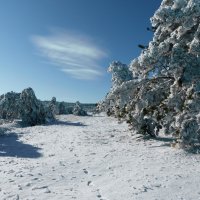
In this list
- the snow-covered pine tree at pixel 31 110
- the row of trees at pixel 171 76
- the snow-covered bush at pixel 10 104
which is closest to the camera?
the row of trees at pixel 171 76

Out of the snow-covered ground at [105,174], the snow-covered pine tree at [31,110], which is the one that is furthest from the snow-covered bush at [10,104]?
the snow-covered ground at [105,174]

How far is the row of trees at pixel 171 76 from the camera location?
1598cm

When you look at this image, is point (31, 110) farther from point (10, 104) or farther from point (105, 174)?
point (105, 174)

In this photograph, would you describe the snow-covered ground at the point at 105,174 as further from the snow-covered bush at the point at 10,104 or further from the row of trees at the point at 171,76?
the snow-covered bush at the point at 10,104

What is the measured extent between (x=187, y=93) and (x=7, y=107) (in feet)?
192

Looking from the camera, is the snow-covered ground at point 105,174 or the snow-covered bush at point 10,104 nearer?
the snow-covered ground at point 105,174

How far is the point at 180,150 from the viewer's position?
1675 cm

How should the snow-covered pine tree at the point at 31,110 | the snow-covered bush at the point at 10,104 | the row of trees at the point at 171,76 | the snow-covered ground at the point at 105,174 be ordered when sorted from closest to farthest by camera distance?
the snow-covered ground at the point at 105,174, the row of trees at the point at 171,76, the snow-covered pine tree at the point at 31,110, the snow-covered bush at the point at 10,104

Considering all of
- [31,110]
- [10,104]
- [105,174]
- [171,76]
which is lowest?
[105,174]

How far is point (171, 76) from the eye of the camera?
1881 centimetres

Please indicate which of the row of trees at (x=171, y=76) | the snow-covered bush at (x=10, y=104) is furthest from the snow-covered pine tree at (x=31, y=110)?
the row of trees at (x=171, y=76)

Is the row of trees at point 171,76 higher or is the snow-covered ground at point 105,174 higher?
the row of trees at point 171,76

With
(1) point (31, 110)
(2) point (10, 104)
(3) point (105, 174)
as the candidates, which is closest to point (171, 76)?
(3) point (105, 174)

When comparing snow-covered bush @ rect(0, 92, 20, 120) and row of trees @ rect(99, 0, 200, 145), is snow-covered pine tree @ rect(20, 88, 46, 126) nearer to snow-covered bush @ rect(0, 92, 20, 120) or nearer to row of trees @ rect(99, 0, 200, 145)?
snow-covered bush @ rect(0, 92, 20, 120)
